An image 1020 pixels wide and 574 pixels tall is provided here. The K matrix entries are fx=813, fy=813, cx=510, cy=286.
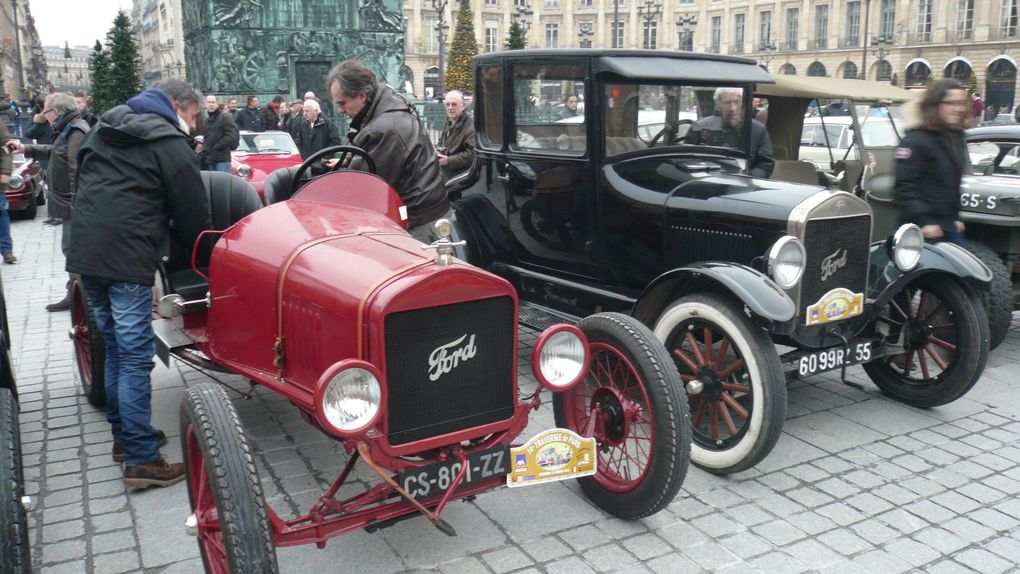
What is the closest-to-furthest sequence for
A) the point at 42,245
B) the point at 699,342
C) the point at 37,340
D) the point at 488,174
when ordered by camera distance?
the point at 699,342 < the point at 488,174 < the point at 37,340 < the point at 42,245

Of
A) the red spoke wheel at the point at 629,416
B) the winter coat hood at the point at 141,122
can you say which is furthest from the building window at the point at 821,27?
the winter coat hood at the point at 141,122

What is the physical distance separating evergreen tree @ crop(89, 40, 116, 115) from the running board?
111 feet

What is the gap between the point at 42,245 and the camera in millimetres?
11031

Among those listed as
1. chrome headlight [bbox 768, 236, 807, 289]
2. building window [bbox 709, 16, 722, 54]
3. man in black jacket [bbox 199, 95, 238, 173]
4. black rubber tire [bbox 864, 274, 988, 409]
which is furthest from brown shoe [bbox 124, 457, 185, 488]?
building window [bbox 709, 16, 722, 54]

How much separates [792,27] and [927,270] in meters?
65.8

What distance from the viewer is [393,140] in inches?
191

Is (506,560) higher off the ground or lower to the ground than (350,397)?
lower

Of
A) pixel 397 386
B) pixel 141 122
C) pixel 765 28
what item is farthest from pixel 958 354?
pixel 765 28

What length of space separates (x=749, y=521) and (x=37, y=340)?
582cm

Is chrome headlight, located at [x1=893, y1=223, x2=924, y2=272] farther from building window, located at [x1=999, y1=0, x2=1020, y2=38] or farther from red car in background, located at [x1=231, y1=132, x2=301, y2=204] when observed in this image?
building window, located at [x1=999, y1=0, x2=1020, y2=38]

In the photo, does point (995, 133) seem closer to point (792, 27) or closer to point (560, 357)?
point (560, 357)

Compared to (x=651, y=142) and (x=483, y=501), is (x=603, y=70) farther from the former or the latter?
(x=483, y=501)

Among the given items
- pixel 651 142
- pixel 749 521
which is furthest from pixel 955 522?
pixel 651 142

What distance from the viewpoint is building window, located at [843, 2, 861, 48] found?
59438 mm
